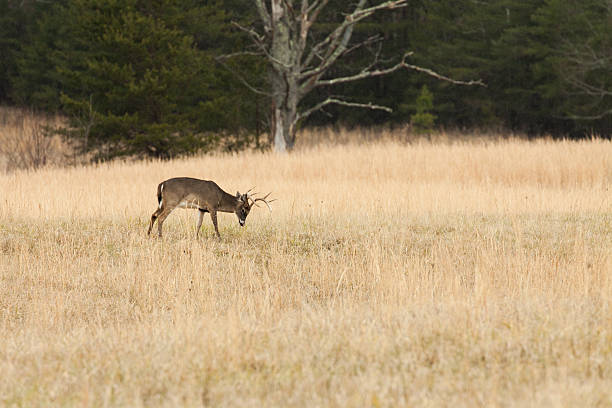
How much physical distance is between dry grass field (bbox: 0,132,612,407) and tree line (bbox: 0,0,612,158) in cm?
660

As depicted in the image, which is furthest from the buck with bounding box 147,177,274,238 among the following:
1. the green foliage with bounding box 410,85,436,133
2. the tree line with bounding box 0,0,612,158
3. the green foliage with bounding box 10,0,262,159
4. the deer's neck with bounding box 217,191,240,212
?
the green foliage with bounding box 410,85,436,133

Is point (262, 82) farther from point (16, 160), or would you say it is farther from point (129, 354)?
point (129, 354)

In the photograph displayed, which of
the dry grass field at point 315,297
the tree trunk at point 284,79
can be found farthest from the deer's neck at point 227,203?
the tree trunk at point 284,79

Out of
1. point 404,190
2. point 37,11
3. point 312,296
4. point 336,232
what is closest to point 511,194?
point 404,190

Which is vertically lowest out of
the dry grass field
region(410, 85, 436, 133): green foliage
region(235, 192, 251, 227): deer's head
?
the dry grass field

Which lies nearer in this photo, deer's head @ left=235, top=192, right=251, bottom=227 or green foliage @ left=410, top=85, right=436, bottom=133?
deer's head @ left=235, top=192, right=251, bottom=227

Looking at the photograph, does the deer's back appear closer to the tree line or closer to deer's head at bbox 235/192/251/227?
deer's head at bbox 235/192/251/227

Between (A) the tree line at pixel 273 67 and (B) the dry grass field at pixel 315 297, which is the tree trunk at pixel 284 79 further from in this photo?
(B) the dry grass field at pixel 315 297

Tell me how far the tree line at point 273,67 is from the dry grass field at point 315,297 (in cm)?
660

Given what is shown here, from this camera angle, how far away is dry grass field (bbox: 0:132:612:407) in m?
4.41

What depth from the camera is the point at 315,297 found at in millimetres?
7840

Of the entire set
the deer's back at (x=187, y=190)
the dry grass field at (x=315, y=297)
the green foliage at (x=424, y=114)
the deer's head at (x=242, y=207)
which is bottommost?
the dry grass field at (x=315, y=297)

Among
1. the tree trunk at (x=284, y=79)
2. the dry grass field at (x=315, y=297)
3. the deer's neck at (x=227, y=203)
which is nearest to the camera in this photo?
the dry grass field at (x=315, y=297)

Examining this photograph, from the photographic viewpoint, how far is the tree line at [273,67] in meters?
22.4
